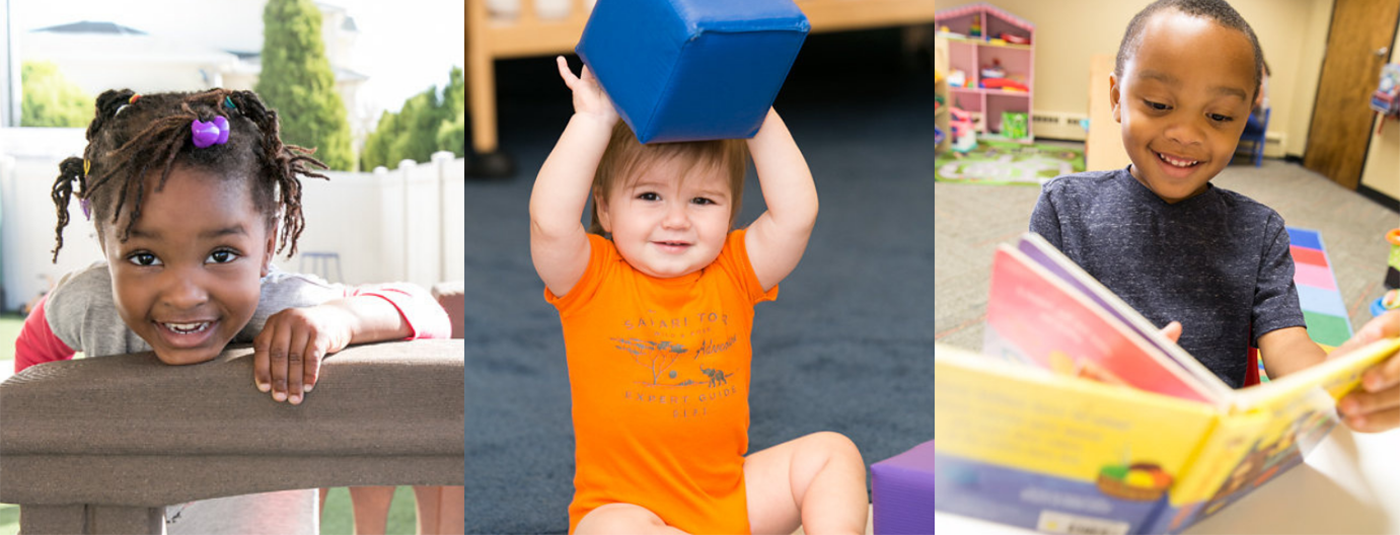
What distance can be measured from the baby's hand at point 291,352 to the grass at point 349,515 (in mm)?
291

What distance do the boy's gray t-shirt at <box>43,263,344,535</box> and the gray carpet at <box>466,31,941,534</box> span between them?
0.88ft

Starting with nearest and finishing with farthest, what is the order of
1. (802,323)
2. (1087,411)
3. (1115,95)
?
(1087,411)
(1115,95)
(802,323)

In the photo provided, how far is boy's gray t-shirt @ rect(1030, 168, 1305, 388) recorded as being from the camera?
908mm

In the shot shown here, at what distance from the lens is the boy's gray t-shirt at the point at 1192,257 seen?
908 mm

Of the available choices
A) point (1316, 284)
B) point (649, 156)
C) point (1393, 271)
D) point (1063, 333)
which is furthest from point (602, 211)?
point (1393, 271)

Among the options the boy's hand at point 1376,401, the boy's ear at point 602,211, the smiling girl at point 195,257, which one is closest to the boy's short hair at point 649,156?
the boy's ear at point 602,211

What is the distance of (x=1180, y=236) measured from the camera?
915 millimetres

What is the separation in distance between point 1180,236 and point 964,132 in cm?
25

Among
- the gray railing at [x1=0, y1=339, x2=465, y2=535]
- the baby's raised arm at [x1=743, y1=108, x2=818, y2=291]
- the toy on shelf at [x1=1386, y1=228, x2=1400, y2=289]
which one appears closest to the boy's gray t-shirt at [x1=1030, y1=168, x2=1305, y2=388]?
the baby's raised arm at [x1=743, y1=108, x2=818, y2=291]

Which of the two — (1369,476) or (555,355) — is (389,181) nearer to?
(555,355)

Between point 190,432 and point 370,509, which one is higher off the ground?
point 190,432

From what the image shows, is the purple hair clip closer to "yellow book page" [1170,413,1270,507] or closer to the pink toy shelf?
the pink toy shelf

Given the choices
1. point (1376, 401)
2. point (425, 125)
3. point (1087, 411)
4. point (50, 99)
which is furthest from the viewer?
point (425, 125)

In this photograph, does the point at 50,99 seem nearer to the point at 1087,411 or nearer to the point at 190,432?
the point at 190,432
